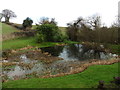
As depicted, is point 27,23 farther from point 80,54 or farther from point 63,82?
point 63,82

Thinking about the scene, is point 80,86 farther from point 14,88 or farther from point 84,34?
point 84,34

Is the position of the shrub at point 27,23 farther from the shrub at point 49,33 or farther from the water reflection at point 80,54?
the water reflection at point 80,54

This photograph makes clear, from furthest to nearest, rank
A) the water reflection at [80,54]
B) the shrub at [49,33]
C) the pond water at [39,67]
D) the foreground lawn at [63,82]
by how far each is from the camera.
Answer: the shrub at [49,33]
the water reflection at [80,54]
the pond water at [39,67]
the foreground lawn at [63,82]

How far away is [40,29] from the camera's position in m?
40.3

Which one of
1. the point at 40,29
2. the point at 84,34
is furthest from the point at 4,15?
the point at 84,34

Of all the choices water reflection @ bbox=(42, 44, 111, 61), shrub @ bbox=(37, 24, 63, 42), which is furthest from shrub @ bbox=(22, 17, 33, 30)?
water reflection @ bbox=(42, 44, 111, 61)

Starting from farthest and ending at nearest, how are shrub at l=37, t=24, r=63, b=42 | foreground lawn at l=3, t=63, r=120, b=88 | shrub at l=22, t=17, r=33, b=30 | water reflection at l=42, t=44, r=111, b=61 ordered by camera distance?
shrub at l=22, t=17, r=33, b=30
shrub at l=37, t=24, r=63, b=42
water reflection at l=42, t=44, r=111, b=61
foreground lawn at l=3, t=63, r=120, b=88

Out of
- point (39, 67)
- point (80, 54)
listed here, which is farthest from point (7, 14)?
point (39, 67)

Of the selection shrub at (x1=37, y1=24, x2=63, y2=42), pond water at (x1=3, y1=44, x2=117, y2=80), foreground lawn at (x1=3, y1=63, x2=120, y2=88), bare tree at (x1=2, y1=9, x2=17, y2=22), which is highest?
bare tree at (x1=2, y1=9, x2=17, y2=22)


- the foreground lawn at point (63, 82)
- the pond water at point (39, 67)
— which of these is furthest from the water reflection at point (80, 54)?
the foreground lawn at point (63, 82)

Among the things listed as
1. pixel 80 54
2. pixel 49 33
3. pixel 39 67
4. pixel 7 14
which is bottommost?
pixel 39 67

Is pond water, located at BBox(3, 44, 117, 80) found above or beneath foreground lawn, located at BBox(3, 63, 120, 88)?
beneath

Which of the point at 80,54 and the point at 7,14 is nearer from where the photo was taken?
the point at 80,54

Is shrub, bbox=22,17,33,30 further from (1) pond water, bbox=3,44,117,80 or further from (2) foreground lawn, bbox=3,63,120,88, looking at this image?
(2) foreground lawn, bbox=3,63,120,88
